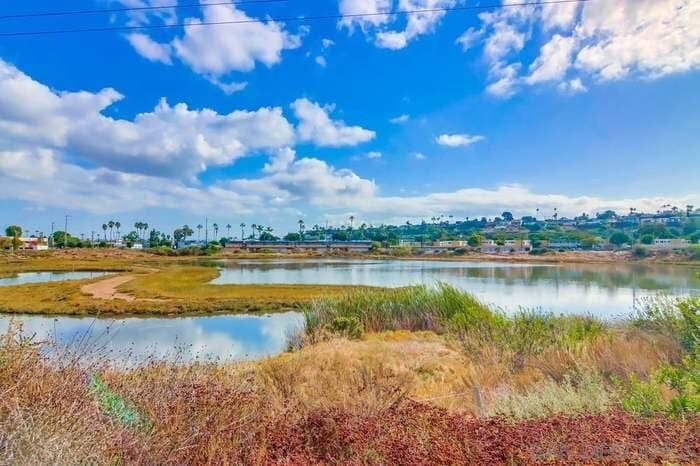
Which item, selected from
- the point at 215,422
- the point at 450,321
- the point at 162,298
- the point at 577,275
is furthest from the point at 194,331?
the point at 577,275

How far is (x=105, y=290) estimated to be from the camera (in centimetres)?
3525

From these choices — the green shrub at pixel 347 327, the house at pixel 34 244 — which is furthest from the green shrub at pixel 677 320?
the house at pixel 34 244

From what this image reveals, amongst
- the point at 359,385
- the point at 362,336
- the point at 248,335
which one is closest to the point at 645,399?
the point at 359,385

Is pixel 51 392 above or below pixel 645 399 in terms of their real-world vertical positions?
above

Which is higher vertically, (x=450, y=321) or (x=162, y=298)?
(x=450, y=321)

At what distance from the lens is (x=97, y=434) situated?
297 centimetres

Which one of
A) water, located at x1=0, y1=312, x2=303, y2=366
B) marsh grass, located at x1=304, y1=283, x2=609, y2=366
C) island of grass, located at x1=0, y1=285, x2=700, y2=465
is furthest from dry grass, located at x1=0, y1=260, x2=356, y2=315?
island of grass, located at x1=0, y1=285, x2=700, y2=465

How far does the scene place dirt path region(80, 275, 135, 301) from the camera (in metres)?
31.6

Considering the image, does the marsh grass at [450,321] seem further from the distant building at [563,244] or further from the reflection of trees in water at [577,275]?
the distant building at [563,244]

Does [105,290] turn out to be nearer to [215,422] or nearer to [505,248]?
[215,422]

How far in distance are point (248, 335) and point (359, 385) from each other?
1437 centimetres

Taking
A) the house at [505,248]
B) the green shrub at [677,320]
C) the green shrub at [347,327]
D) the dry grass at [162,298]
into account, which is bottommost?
the house at [505,248]

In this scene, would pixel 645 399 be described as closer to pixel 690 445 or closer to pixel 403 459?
pixel 690 445

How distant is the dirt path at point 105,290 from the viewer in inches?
1246
